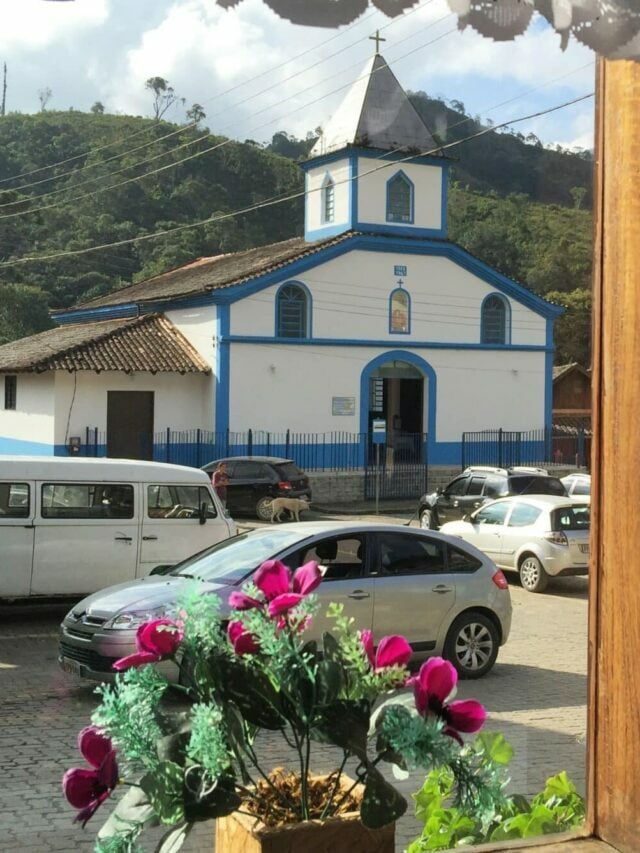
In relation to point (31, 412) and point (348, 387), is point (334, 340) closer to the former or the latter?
point (348, 387)

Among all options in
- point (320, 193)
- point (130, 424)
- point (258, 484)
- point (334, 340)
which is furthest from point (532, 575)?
point (320, 193)

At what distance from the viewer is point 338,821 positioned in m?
2.87

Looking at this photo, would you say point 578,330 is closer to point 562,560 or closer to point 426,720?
point 562,560

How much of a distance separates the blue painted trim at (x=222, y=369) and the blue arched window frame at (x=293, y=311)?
180cm

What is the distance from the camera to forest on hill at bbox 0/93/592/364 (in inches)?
727

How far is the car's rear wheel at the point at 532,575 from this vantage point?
16.3 metres

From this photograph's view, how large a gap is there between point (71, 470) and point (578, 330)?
28.9 meters

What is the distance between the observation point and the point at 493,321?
117 ft

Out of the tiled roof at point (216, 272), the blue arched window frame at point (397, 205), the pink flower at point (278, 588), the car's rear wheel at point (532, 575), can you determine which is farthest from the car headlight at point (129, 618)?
the blue arched window frame at point (397, 205)

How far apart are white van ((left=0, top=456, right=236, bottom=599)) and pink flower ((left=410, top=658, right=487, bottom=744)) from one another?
9723 mm

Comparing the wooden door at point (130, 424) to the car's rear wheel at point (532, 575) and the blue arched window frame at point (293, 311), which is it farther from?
the car's rear wheel at point (532, 575)

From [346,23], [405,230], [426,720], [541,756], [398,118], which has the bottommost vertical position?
[541,756]

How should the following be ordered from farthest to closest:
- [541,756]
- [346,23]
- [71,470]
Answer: [71,470] → [541,756] → [346,23]

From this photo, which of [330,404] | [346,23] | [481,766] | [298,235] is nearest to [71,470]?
[481,766]
